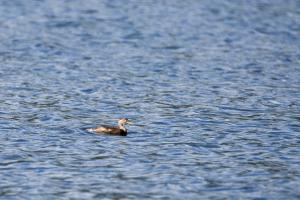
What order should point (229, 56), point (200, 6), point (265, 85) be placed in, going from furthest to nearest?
point (200, 6)
point (229, 56)
point (265, 85)

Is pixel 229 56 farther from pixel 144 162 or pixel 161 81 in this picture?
pixel 144 162

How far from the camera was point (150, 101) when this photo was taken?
2516cm

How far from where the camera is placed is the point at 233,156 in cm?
1984

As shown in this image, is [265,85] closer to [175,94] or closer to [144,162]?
[175,94]

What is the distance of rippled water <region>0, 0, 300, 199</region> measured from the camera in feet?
59.0

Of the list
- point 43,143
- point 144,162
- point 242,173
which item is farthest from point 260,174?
point 43,143

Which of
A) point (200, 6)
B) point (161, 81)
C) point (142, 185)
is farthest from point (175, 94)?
point (200, 6)

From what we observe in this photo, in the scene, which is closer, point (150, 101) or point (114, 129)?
point (114, 129)

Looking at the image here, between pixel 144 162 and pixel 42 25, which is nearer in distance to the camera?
pixel 144 162

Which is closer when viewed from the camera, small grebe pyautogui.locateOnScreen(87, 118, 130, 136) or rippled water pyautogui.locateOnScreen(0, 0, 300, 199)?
rippled water pyautogui.locateOnScreen(0, 0, 300, 199)

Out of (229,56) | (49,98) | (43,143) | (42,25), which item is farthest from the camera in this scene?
(42,25)

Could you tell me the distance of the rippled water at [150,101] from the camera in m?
18.0

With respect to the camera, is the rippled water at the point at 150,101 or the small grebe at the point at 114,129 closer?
the rippled water at the point at 150,101

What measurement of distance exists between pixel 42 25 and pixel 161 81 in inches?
438
